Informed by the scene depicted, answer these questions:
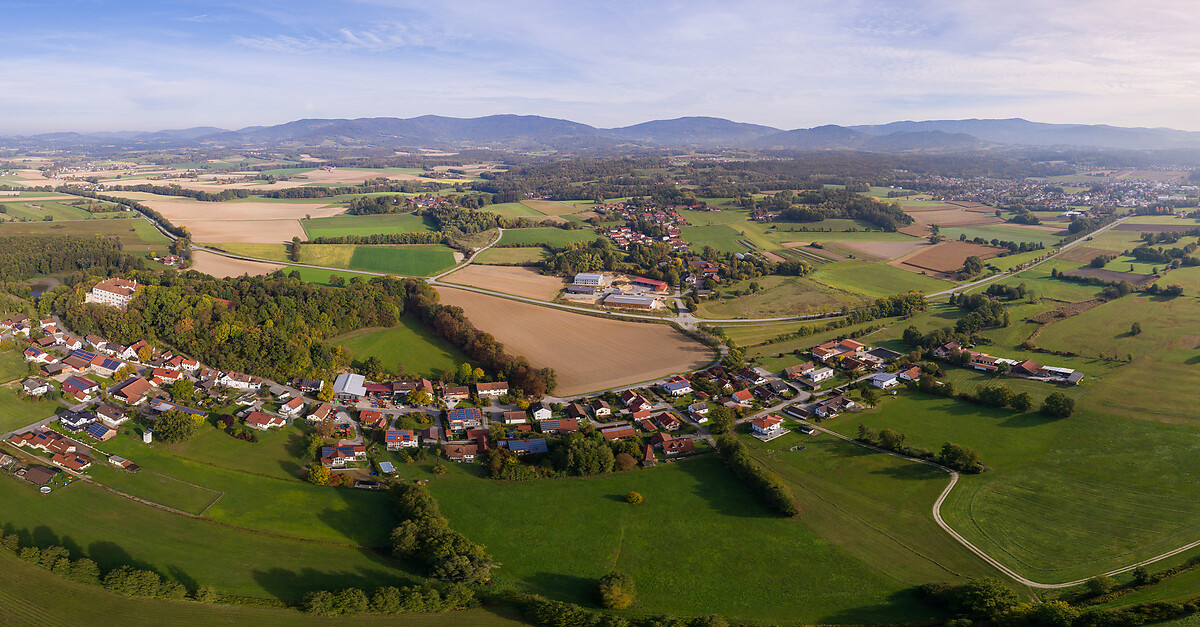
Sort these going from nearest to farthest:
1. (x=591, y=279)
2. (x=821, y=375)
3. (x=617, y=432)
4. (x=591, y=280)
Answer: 1. (x=617, y=432)
2. (x=821, y=375)
3. (x=591, y=280)
4. (x=591, y=279)

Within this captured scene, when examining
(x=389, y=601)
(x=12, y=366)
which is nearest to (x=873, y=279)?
(x=389, y=601)

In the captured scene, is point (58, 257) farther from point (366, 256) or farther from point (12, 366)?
point (366, 256)

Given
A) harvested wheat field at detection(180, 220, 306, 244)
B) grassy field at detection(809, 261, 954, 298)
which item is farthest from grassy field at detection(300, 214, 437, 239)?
grassy field at detection(809, 261, 954, 298)

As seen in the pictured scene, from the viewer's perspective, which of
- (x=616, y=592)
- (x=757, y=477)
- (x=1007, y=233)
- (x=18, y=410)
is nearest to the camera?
(x=616, y=592)

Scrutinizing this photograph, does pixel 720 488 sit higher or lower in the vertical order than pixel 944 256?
lower

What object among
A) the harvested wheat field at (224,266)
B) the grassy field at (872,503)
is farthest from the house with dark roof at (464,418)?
the harvested wheat field at (224,266)

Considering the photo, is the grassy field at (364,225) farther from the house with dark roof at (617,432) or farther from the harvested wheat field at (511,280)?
the house with dark roof at (617,432)
